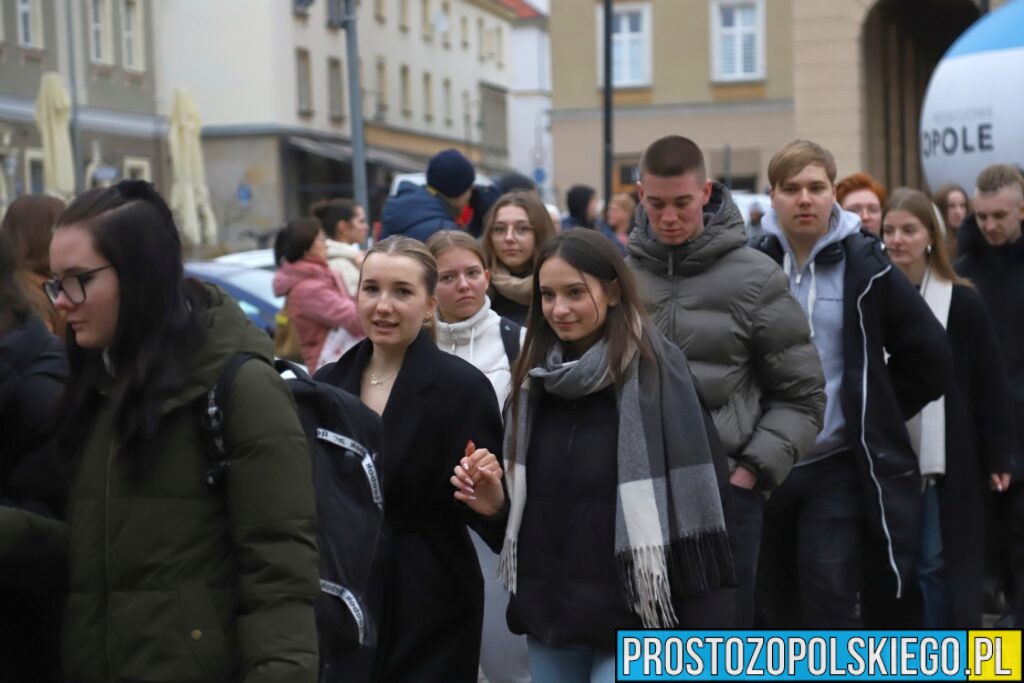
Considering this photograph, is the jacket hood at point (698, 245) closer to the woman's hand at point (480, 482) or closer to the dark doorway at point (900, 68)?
the woman's hand at point (480, 482)

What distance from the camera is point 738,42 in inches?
1820

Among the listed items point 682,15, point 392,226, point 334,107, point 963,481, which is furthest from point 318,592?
point 334,107

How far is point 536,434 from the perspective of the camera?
15.4ft

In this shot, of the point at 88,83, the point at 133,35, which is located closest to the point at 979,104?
the point at 88,83

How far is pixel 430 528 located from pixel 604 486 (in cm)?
67

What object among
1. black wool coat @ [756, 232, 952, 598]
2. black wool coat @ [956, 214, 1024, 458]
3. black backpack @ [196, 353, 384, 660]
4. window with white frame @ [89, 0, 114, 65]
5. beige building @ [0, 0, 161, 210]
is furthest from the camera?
window with white frame @ [89, 0, 114, 65]

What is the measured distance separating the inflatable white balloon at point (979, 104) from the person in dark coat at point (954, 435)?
808 centimetres

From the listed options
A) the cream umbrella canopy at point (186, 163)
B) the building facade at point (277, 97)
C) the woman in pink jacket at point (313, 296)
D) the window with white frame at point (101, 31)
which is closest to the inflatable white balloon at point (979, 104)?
the woman in pink jacket at point (313, 296)

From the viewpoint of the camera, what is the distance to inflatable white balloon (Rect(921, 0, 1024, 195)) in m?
15.2

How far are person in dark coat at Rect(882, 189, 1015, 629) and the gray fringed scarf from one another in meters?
2.80

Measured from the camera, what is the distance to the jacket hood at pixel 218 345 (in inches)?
129

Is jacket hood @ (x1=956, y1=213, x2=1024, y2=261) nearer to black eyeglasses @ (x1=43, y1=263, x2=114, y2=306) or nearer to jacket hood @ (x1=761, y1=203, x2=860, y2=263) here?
jacket hood @ (x1=761, y1=203, x2=860, y2=263)

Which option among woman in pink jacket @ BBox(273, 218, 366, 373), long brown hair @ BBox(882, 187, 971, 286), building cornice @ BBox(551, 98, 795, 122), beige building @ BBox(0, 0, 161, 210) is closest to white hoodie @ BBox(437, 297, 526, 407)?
long brown hair @ BBox(882, 187, 971, 286)

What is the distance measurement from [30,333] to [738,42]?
43.5 meters
